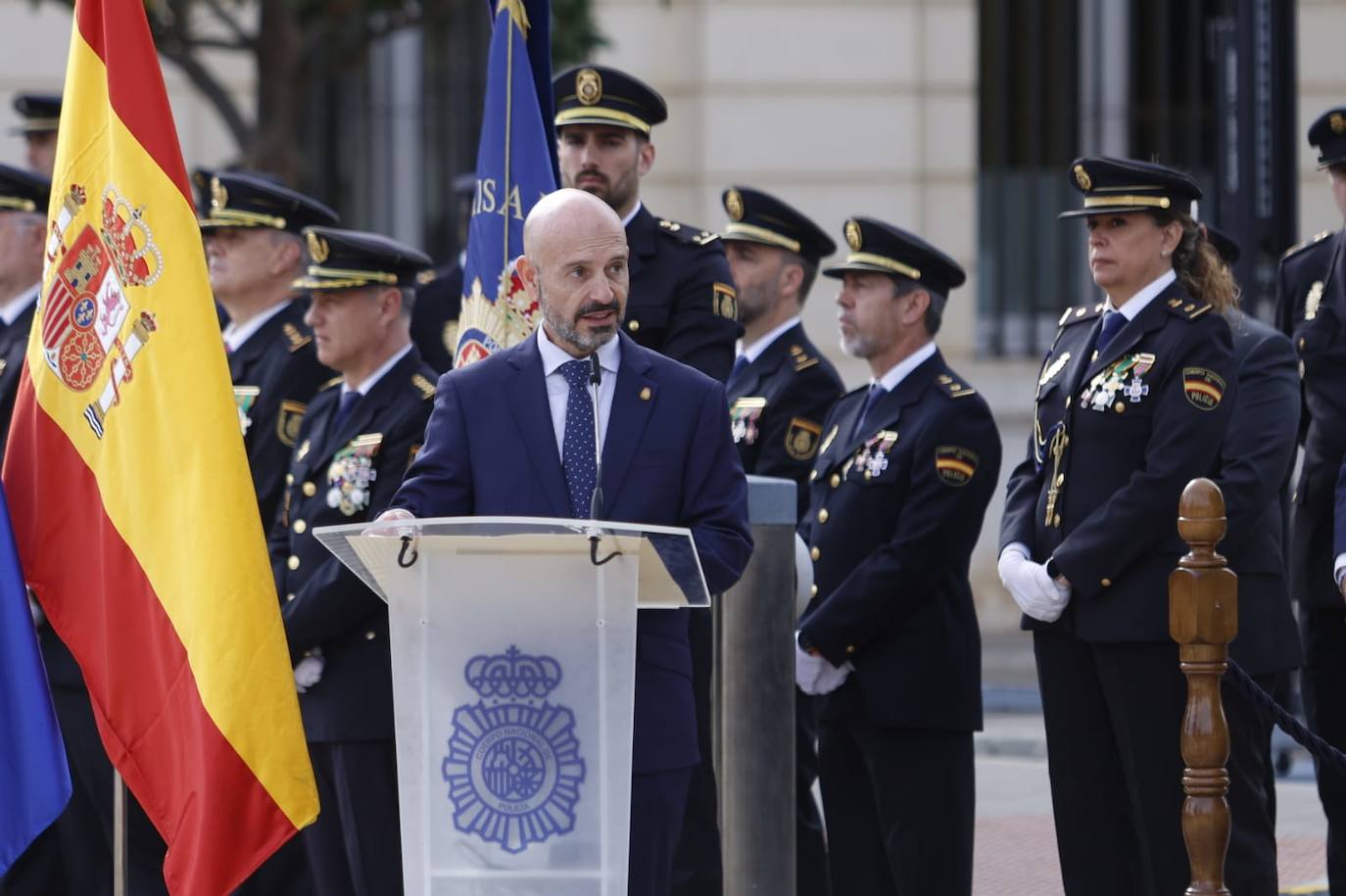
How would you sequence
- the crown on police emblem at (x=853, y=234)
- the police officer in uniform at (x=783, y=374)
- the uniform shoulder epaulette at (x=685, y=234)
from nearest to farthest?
1. the uniform shoulder epaulette at (x=685, y=234)
2. the crown on police emblem at (x=853, y=234)
3. the police officer in uniform at (x=783, y=374)

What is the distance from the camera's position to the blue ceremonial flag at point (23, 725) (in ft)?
17.3

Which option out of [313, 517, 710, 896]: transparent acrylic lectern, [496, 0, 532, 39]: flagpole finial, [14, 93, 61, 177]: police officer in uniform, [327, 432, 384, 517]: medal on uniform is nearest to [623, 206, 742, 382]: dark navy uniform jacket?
[496, 0, 532, 39]: flagpole finial

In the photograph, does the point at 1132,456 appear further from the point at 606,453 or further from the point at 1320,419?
the point at 606,453

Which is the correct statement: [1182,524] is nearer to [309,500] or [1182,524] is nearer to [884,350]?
[884,350]

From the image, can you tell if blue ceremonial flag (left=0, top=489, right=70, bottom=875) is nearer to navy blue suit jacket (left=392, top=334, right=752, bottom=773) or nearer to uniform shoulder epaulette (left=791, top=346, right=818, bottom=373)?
navy blue suit jacket (left=392, top=334, right=752, bottom=773)

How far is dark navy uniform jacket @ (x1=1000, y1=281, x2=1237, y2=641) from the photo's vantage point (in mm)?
5648

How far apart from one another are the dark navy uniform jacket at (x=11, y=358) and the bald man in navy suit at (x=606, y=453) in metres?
2.58

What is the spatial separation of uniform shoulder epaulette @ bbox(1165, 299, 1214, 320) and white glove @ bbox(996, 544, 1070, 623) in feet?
2.31

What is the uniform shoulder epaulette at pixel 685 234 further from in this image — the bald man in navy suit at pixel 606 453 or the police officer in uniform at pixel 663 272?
the bald man in navy suit at pixel 606 453

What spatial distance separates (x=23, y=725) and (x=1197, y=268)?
3.05 meters

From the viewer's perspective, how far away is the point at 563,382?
4.87 m

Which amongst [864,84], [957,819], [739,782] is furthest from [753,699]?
[864,84]

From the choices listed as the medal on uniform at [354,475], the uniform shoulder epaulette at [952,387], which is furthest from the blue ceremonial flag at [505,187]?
the uniform shoulder epaulette at [952,387]

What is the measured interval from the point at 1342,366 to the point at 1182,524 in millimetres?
1880
